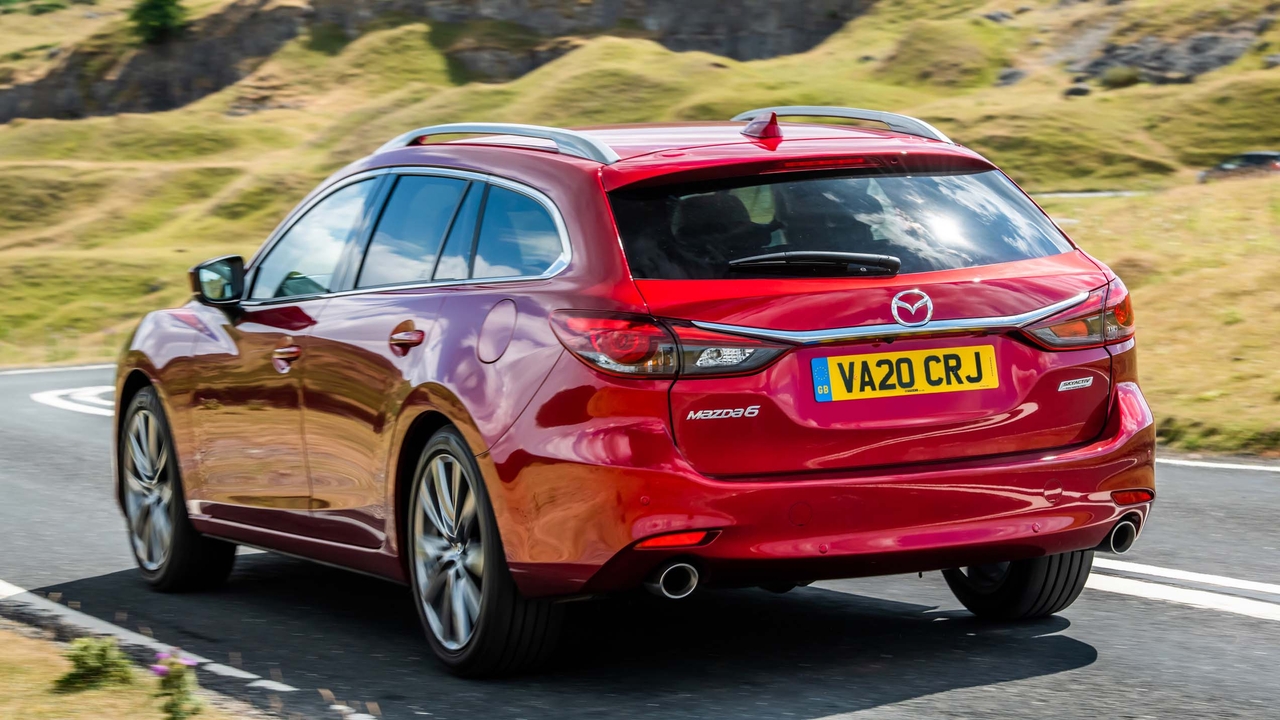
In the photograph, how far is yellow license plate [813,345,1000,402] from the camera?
486 cm

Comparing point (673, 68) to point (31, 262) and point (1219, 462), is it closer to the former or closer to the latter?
point (31, 262)

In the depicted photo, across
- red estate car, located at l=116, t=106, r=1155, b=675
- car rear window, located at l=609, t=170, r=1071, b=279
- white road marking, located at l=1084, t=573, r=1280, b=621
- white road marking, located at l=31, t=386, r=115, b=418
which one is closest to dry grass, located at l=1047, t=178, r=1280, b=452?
white road marking, located at l=1084, t=573, r=1280, b=621

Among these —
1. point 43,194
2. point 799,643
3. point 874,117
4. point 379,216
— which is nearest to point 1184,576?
point 799,643

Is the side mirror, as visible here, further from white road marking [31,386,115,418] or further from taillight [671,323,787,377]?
white road marking [31,386,115,418]

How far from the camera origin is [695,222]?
506cm

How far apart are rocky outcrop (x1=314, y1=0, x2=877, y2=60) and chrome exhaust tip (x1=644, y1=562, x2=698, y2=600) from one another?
106 meters

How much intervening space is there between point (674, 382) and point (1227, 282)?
11.9 meters

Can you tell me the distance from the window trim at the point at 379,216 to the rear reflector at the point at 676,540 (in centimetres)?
82

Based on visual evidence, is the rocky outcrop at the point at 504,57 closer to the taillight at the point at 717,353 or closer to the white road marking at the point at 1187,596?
the white road marking at the point at 1187,596

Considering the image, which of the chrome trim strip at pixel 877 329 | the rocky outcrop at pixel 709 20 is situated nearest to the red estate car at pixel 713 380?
the chrome trim strip at pixel 877 329

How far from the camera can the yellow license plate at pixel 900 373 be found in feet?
15.9

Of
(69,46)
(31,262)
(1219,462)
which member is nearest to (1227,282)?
(1219,462)

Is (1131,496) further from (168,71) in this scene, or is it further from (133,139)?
(168,71)

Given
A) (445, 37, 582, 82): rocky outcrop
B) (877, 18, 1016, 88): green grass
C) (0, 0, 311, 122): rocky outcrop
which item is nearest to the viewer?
(877, 18, 1016, 88): green grass
